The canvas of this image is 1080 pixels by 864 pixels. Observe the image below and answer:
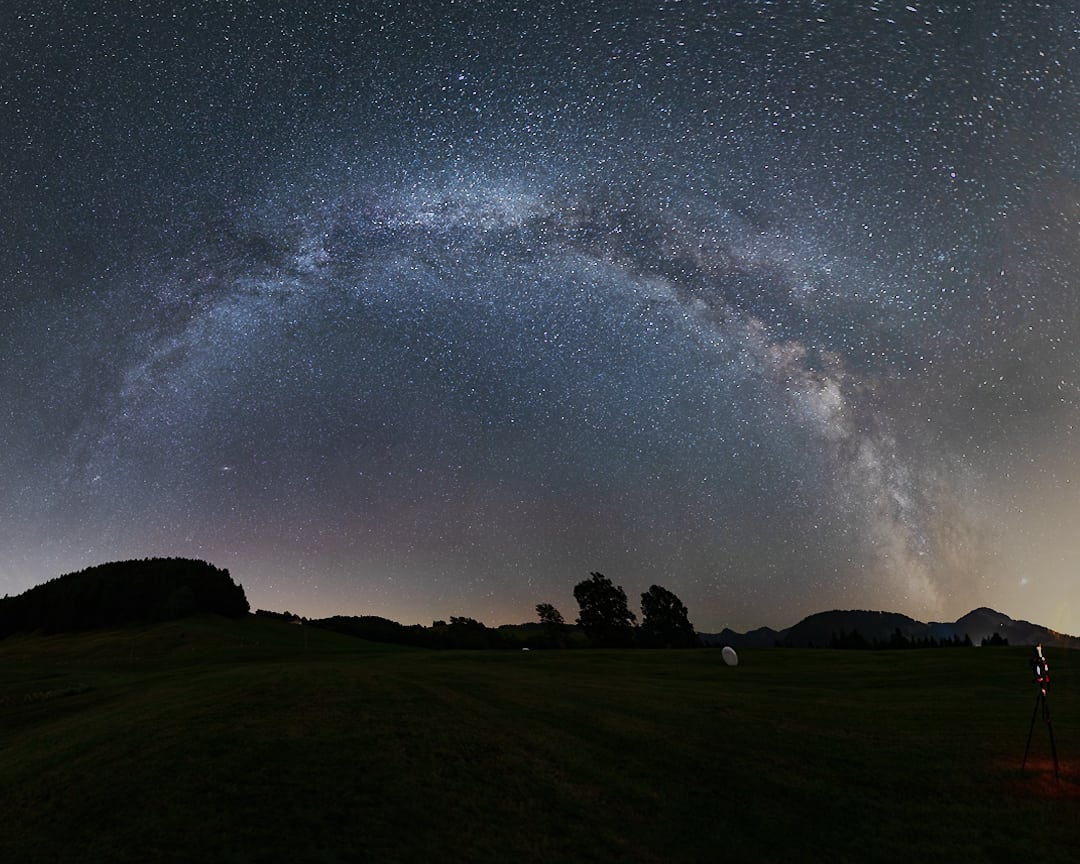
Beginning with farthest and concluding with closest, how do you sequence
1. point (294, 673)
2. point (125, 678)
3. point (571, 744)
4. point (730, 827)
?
point (125, 678)
point (294, 673)
point (571, 744)
point (730, 827)

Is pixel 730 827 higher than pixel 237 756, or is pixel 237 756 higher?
pixel 237 756

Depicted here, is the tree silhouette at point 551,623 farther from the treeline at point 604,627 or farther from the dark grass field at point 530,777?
the dark grass field at point 530,777

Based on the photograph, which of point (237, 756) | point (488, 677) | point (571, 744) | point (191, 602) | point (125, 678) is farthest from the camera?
point (191, 602)

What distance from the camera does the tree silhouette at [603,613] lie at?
14088 centimetres

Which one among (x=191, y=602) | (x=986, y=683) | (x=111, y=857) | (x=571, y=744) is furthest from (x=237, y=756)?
(x=191, y=602)

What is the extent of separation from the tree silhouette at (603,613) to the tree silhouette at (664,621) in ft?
15.0

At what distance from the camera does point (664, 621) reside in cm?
14388

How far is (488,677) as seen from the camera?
1515 inches

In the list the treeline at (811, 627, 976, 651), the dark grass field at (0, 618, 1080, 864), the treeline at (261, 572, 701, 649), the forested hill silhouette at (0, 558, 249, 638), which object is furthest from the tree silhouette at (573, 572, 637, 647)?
the dark grass field at (0, 618, 1080, 864)

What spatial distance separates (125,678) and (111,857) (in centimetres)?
4395

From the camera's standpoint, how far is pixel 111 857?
13.6 m

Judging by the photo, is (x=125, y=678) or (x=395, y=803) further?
(x=125, y=678)

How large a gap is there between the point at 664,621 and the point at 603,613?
1322cm

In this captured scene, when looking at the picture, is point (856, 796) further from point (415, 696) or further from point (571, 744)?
point (415, 696)
